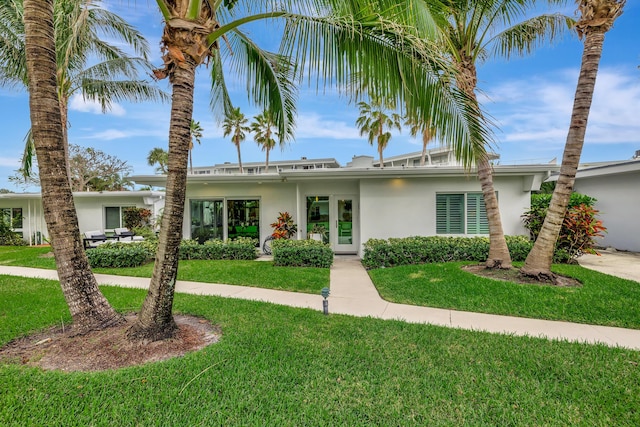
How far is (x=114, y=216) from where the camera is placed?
1633cm

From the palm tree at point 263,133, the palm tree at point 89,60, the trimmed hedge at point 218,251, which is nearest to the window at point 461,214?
the trimmed hedge at point 218,251

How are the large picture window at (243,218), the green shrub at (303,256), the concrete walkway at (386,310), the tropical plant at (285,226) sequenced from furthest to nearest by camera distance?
1. the large picture window at (243,218)
2. the tropical plant at (285,226)
3. the green shrub at (303,256)
4. the concrete walkway at (386,310)

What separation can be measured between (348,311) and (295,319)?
3.39 ft

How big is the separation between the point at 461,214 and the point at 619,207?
22.6ft

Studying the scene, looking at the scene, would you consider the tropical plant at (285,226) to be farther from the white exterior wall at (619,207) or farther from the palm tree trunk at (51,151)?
the white exterior wall at (619,207)

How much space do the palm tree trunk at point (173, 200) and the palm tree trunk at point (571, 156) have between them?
23.8 feet

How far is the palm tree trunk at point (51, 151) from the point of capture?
355cm

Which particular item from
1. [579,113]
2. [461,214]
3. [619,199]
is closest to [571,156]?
[579,113]

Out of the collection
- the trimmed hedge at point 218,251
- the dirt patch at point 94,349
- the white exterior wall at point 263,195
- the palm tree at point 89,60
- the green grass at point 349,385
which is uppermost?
the palm tree at point 89,60

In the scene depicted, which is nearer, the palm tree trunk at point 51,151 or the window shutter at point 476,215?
the palm tree trunk at point 51,151

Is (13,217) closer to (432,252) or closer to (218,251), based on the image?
(218,251)

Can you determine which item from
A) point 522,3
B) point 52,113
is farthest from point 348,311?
point 522,3

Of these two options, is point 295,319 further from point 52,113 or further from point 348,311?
point 52,113

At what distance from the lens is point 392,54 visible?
350cm
